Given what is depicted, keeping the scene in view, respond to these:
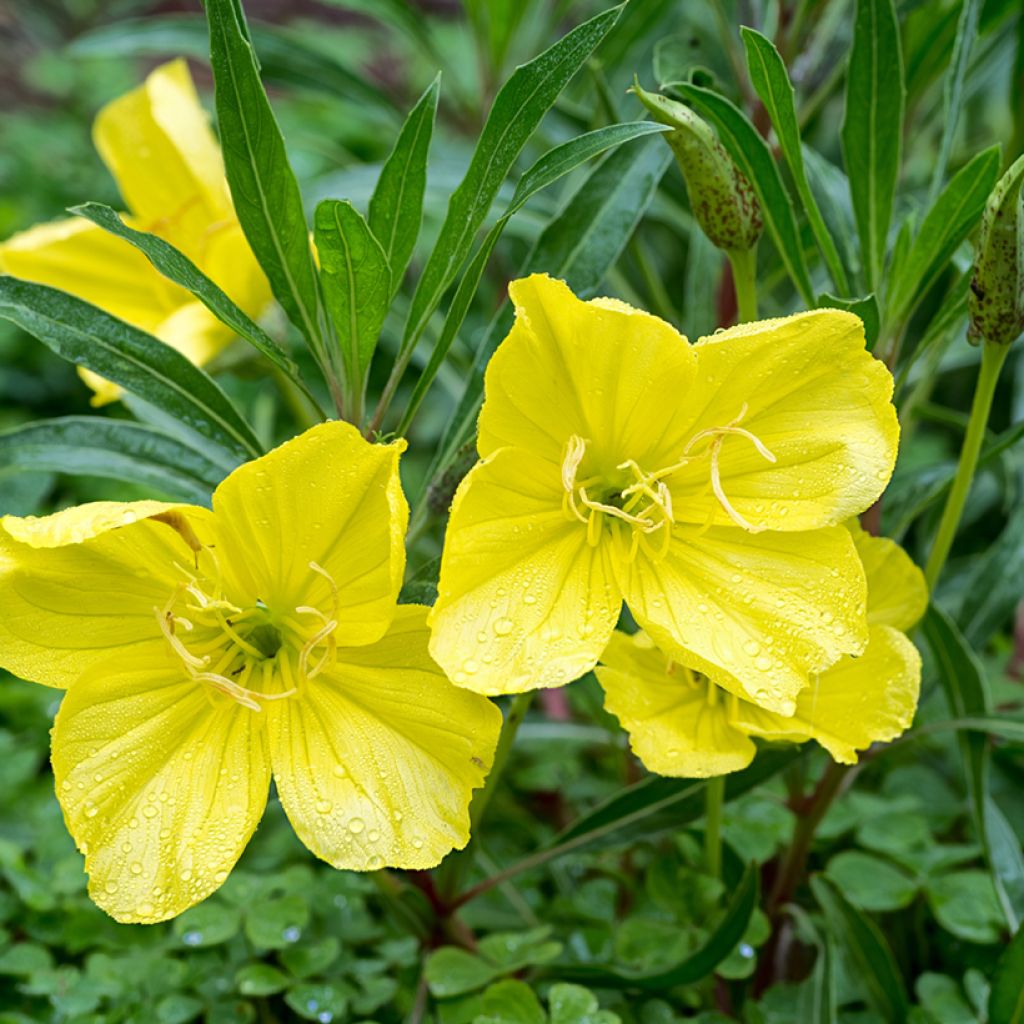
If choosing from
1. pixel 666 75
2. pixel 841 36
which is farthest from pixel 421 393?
pixel 841 36

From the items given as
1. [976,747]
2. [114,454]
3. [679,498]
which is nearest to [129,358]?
[114,454]

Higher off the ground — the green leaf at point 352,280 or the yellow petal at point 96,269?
the green leaf at point 352,280

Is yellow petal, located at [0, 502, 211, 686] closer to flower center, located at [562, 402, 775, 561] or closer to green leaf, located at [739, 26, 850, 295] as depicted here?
flower center, located at [562, 402, 775, 561]

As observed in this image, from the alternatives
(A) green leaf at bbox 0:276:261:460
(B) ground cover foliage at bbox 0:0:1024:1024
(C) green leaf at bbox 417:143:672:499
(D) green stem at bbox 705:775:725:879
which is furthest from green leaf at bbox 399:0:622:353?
(D) green stem at bbox 705:775:725:879

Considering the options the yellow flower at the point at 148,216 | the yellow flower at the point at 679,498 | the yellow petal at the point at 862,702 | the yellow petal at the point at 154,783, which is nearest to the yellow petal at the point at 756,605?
the yellow flower at the point at 679,498

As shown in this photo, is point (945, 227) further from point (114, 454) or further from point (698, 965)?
point (114, 454)

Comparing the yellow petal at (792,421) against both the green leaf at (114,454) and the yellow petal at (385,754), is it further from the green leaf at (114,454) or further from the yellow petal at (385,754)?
the green leaf at (114,454)
